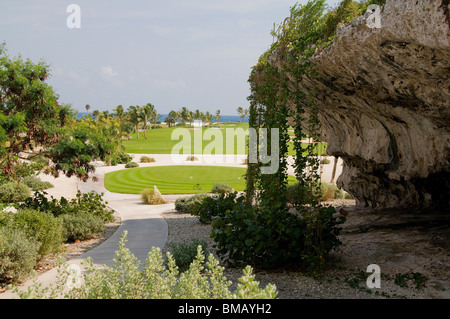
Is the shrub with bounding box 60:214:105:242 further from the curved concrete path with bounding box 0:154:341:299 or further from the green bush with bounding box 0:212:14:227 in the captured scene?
the green bush with bounding box 0:212:14:227

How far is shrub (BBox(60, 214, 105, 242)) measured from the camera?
11406 mm

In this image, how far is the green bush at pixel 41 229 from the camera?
29.2 ft

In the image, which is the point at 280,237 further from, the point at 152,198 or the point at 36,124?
the point at 152,198

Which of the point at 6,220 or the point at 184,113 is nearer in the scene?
the point at 6,220

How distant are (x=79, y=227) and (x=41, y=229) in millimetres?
2461

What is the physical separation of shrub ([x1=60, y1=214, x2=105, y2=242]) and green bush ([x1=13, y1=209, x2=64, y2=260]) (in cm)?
158

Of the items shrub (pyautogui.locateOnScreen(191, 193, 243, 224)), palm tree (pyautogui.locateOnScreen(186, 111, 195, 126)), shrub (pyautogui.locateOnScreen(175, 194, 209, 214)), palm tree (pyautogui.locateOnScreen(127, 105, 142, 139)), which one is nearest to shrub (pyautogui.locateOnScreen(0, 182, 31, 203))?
shrub (pyautogui.locateOnScreen(175, 194, 209, 214))

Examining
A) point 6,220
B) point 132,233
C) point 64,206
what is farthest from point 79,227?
point 6,220

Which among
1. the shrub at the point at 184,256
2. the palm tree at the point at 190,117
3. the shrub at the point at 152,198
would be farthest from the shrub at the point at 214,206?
the palm tree at the point at 190,117

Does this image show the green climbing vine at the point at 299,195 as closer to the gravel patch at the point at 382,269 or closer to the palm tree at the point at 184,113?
the gravel patch at the point at 382,269

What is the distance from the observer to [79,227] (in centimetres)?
1151
